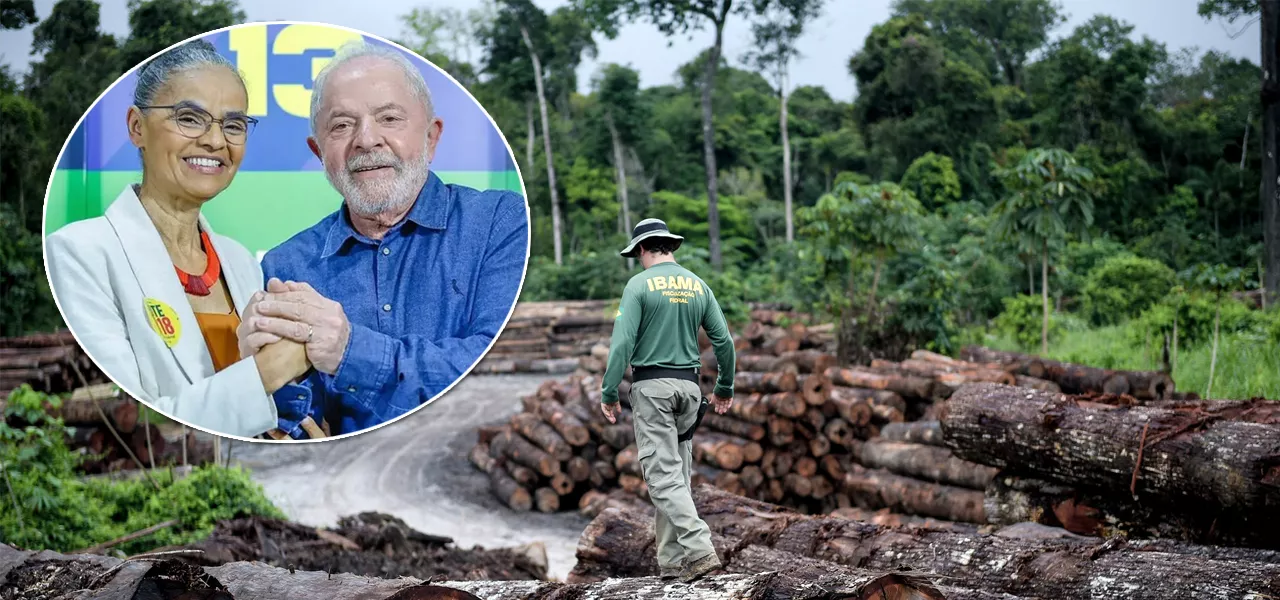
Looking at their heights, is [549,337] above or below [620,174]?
below

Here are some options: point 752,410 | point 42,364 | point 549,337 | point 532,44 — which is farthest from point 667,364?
point 532,44

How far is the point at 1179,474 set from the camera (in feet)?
20.1

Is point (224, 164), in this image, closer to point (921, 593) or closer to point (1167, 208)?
point (921, 593)

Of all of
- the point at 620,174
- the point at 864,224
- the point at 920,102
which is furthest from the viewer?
the point at 920,102

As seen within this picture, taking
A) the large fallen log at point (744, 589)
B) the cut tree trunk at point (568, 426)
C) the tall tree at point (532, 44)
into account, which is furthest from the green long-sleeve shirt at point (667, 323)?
the tall tree at point (532, 44)

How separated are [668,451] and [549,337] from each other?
18528mm

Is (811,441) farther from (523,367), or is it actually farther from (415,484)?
(523,367)

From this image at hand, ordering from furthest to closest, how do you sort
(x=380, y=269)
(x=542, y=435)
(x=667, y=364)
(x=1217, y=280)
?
(x=542, y=435), (x=1217, y=280), (x=667, y=364), (x=380, y=269)

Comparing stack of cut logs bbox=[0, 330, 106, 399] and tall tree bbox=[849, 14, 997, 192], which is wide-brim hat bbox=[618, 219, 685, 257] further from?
tall tree bbox=[849, 14, 997, 192]

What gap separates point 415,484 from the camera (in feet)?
43.1

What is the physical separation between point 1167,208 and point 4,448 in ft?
86.0

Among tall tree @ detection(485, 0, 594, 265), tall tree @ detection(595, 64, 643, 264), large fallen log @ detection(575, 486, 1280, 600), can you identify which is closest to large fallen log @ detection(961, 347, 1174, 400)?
large fallen log @ detection(575, 486, 1280, 600)

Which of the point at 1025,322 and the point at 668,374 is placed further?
the point at 1025,322

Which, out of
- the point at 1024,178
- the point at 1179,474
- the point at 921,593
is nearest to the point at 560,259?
the point at 1024,178
